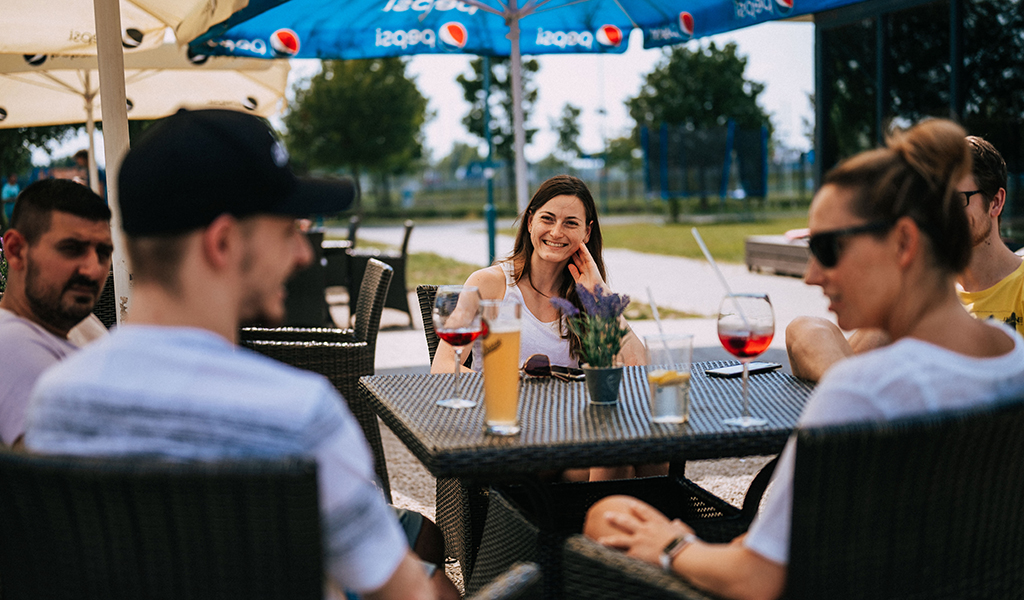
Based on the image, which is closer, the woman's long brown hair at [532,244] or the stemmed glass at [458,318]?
the stemmed glass at [458,318]

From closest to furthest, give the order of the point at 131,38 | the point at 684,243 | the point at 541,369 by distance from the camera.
Result: 1. the point at 541,369
2. the point at 131,38
3. the point at 684,243

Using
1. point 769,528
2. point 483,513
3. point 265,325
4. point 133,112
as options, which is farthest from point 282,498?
point 133,112

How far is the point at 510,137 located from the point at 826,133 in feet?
104

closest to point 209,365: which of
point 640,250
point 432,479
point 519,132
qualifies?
point 432,479

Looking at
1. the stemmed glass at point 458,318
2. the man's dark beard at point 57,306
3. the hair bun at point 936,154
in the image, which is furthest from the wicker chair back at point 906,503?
the man's dark beard at point 57,306

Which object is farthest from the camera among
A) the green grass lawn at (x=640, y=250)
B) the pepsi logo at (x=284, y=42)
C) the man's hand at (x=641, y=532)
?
the green grass lawn at (x=640, y=250)

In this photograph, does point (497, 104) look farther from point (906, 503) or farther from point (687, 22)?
point (906, 503)

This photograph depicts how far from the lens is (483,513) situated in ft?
8.91

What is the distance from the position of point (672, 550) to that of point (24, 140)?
71.2 feet

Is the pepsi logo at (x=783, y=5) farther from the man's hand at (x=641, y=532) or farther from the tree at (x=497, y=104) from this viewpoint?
the tree at (x=497, y=104)

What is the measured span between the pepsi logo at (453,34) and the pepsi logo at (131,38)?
1870mm

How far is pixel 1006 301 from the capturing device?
8.78ft

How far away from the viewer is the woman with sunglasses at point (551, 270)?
3.05 m

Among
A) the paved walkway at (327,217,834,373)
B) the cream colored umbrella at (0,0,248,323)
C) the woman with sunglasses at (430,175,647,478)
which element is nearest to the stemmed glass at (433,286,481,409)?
the paved walkway at (327,217,834,373)
